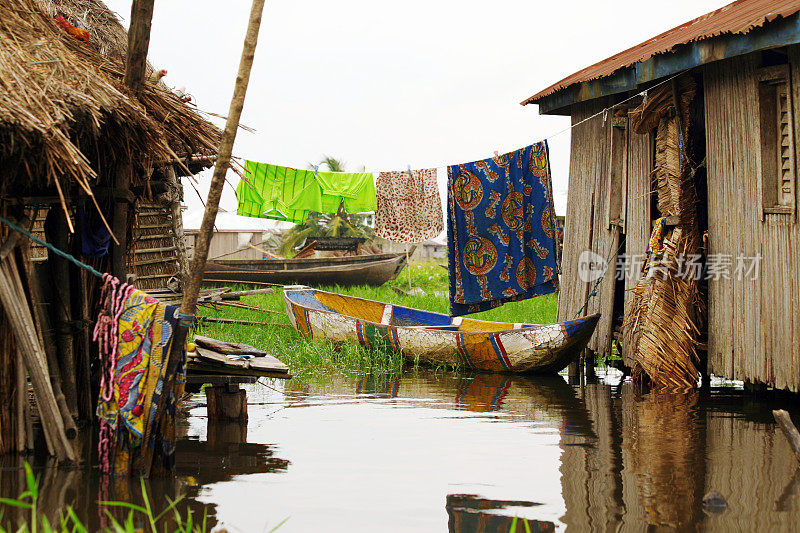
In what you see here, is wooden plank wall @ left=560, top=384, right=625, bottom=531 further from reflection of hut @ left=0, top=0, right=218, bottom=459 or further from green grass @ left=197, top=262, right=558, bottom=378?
green grass @ left=197, top=262, right=558, bottom=378

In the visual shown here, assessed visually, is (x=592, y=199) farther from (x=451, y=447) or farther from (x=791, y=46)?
(x=451, y=447)

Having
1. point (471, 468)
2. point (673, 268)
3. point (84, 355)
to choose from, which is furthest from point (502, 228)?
point (84, 355)

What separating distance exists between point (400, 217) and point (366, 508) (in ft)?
35.7

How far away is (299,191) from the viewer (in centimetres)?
1655

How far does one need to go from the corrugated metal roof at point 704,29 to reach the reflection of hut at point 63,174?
15.4ft

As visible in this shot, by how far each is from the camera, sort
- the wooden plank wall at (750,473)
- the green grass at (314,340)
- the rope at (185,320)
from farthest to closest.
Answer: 1. the green grass at (314,340)
2. the rope at (185,320)
3. the wooden plank wall at (750,473)

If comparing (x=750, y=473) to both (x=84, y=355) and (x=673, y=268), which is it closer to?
(x=673, y=268)

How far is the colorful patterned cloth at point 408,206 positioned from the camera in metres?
15.8

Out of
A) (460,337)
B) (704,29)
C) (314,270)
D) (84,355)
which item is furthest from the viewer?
(314,270)

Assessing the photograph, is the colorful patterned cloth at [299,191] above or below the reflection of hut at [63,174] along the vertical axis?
above

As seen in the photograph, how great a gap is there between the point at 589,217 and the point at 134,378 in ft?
23.6

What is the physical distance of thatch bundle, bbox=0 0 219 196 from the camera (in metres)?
5.34

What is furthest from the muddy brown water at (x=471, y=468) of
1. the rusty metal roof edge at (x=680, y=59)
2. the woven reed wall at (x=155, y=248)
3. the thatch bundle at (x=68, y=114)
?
the woven reed wall at (x=155, y=248)

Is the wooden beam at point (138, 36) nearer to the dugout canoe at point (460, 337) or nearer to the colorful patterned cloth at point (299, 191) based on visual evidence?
the dugout canoe at point (460, 337)
